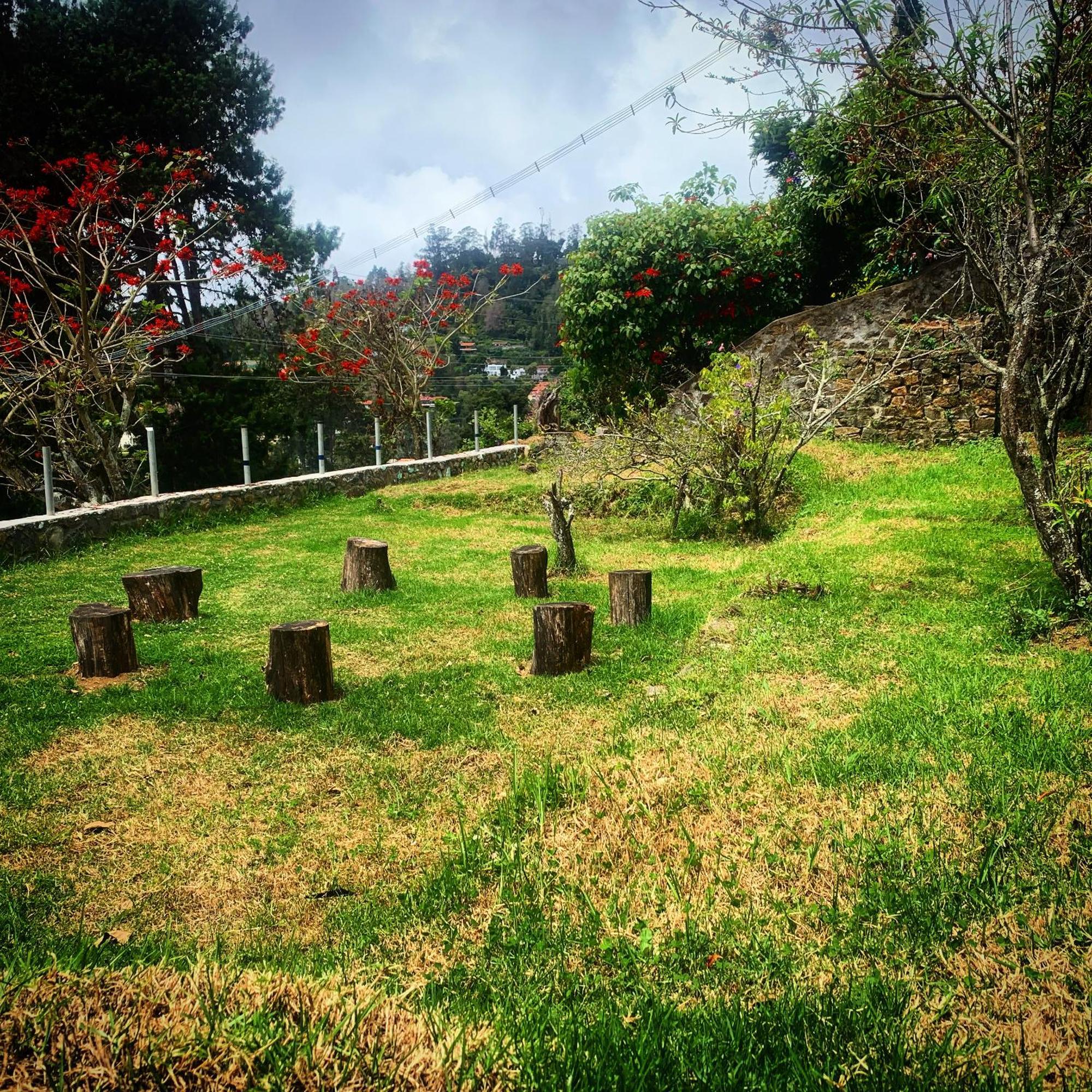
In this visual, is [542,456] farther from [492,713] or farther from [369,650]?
[492,713]

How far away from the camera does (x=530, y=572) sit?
6.87 m

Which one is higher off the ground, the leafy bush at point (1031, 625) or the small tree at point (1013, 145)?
the small tree at point (1013, 145)

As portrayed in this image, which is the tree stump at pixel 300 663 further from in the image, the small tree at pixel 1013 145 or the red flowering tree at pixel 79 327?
the red flowering tree at pixel 79 327

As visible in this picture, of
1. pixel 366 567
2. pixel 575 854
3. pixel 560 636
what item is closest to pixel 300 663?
pixel 560 636

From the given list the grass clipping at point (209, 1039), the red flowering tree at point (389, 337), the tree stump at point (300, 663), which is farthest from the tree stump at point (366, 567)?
the red flowering tree at point (389, 337)

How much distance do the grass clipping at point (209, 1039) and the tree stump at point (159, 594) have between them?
4.90 m

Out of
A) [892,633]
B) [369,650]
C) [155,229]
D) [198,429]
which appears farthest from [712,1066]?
[198,429]

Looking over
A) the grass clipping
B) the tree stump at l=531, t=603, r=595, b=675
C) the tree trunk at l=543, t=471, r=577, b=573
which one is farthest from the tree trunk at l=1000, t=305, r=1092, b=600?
the grass clipping

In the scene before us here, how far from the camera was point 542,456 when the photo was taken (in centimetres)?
1584

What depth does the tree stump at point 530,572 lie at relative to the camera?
6824 millimetres

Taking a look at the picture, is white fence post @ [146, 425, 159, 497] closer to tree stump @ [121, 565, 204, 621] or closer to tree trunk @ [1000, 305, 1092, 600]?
tree stump @ [121, 565, 204, 621]

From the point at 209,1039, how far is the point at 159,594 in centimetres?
533

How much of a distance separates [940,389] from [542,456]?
724cm

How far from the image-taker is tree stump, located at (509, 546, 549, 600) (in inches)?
269
